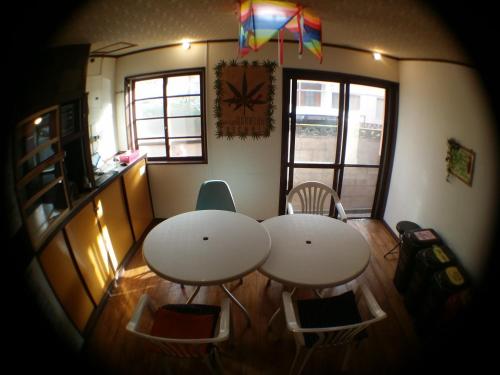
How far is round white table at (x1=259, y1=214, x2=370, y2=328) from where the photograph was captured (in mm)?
1422

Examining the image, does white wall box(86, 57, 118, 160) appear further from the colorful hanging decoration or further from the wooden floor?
the wooden floor

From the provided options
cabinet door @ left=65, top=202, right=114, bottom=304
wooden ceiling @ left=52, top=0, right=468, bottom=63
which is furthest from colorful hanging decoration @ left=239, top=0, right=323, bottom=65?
cabinet door @ left=65, top=202, right=114, bottom=304

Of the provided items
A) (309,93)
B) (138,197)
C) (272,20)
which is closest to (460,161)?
(272,20)

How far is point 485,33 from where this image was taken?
0.58m

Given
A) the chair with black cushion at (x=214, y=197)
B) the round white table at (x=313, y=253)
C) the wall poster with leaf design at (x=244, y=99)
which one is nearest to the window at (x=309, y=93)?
the wall poster with leaf design at (x=244, y=99)

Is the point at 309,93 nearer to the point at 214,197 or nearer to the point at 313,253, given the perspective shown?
the point at 214,197

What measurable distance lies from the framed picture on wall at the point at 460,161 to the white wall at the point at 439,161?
0.16ft

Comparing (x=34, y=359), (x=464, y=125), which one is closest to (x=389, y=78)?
(x=464, y=125)

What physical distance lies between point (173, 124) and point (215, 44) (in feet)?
3.02

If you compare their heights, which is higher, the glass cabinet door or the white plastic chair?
the glass cabinet door

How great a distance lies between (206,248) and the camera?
5.24ft

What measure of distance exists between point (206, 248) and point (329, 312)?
2.88 feet

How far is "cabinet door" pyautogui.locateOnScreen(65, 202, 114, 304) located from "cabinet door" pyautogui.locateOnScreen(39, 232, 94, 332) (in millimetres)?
78

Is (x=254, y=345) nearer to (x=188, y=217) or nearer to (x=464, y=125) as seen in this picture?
(x=188, y=217)
